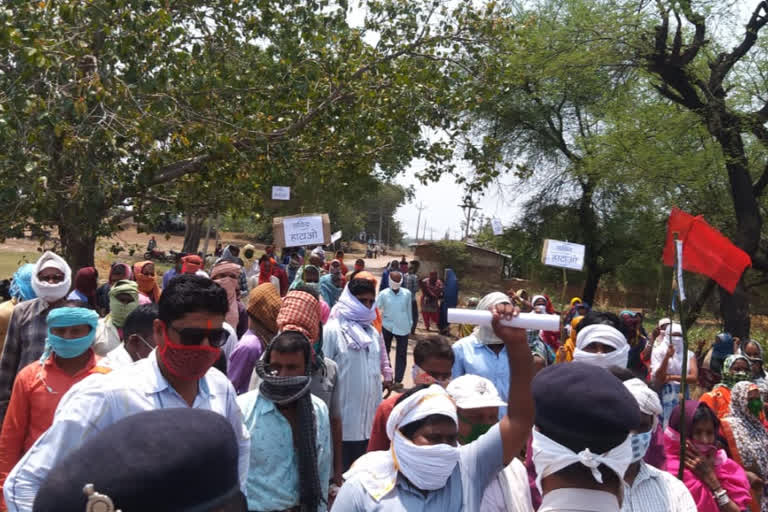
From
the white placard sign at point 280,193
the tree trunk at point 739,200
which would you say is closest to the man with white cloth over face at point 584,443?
the white placard sign at point 280,193

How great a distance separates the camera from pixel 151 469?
1.12 m

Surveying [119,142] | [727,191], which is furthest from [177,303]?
[727,191]

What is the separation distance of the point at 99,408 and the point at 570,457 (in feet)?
4.95

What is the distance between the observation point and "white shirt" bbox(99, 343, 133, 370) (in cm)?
351

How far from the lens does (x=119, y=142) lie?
365 inches

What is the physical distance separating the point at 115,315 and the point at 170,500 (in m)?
4.23

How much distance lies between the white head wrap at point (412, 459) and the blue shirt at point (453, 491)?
0.10ft

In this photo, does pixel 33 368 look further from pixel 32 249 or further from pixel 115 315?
pixel 32 249

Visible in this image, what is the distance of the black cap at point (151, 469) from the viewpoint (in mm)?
1112

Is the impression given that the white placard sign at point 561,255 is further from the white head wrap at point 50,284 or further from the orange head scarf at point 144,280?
the white head wrap at point 50,284

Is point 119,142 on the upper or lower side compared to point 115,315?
upper

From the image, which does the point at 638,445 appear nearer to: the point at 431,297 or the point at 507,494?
the point at 507,494

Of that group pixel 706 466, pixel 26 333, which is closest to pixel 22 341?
pixel 26 333

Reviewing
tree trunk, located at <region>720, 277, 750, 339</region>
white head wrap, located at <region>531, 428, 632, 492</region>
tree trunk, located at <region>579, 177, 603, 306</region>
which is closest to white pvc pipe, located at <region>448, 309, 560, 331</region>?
white head wrap, located at <region>531, 428, 632, 492</region>
